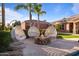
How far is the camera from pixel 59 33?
14.6ft

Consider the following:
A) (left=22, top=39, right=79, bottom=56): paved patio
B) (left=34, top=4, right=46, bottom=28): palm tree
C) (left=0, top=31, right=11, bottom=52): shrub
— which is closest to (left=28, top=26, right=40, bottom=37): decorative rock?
(left=22, top=39, right=79, bottom=56): paved patio

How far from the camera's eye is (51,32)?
4488 millimetres

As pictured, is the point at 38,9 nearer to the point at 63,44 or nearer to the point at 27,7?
the point at 27,7

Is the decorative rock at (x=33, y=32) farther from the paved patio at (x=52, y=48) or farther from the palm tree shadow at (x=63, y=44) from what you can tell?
the palm tree shadow at (x=63, y=44)

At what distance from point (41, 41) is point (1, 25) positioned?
2.06 feet

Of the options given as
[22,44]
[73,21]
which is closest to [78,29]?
[73,21]

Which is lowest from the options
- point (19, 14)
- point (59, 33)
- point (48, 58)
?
point (48, 58)

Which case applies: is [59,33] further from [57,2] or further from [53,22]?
[57,2]

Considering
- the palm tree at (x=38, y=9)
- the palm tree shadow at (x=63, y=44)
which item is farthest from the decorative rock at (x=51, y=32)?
the palm tree at (x=38, y=9)

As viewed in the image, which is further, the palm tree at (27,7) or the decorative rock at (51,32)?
the decorative rock at (51,32)

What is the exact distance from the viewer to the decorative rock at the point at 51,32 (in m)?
4.46

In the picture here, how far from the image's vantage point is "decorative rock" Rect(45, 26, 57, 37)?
446cm

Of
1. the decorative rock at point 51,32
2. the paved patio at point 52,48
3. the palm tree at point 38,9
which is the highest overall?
the palm tree at point 38,9

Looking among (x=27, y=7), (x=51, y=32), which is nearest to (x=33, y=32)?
(x=51, y=32)
